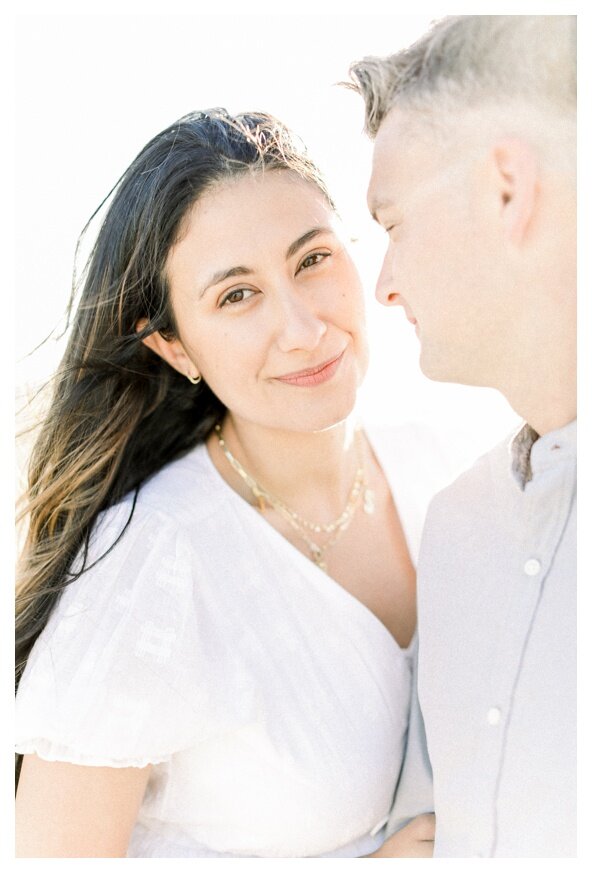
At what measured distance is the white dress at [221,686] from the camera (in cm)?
199

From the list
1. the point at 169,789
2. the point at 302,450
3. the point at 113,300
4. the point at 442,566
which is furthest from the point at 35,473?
the point at 442,566

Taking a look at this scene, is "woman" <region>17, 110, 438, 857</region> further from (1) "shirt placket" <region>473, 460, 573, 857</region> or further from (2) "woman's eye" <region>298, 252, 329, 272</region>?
(1) "shirt placket" <region>473, 460, 573, 857</region>

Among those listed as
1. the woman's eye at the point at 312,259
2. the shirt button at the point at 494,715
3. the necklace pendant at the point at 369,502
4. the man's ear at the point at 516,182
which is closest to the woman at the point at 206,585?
the woman's eye at the point at 312,259

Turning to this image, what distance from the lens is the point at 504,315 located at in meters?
1.64

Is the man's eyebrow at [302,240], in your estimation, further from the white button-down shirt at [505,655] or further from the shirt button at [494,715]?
the shirt button at [494,715]

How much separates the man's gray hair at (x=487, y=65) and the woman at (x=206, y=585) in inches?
20.1

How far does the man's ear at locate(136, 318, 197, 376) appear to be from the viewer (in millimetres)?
2318

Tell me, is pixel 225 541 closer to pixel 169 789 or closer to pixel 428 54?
pixel 169 789

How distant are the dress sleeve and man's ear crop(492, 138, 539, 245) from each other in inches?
41.6

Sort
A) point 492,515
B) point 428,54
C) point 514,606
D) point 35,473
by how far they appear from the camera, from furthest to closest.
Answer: point 35,473, point 492,515, point 514,606, point 428,54

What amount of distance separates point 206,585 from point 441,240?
0.96 metres

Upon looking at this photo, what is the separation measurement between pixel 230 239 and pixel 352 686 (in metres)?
1.05

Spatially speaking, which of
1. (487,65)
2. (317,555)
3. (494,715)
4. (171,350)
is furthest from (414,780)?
(487,65)
